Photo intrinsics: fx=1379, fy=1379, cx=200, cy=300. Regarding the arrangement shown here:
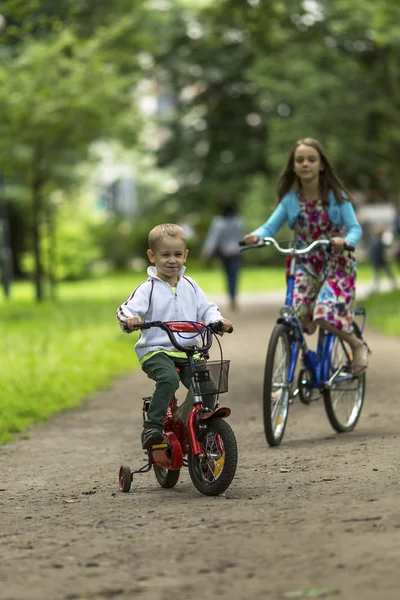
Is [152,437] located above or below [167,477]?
above

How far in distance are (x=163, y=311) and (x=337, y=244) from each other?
6.50ft

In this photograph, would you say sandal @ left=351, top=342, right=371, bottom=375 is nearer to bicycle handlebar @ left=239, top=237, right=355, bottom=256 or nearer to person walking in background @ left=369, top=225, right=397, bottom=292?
bicycle handlebar @ left=239, top=237, right=355, bottom=256

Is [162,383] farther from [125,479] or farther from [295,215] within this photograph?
[295,215]

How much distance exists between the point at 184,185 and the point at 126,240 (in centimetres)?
332

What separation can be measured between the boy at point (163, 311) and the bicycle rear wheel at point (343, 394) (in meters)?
2.15

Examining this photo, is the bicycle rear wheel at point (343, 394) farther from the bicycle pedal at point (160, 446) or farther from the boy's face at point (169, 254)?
the boy's face at point (169, 254)

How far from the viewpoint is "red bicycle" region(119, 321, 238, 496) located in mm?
6137

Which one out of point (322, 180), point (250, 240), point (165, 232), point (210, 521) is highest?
point (322, 180)

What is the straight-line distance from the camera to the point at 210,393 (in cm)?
629

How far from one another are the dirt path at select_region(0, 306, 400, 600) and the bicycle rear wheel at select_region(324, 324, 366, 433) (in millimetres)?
91

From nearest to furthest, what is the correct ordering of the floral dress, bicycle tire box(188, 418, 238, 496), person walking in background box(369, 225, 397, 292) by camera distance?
bicycle tire box(188, 418, 238, 496)
the floral dress
person walking in background box(369, 225, 397, 292)

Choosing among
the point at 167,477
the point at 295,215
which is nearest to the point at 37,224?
the point at 295,215

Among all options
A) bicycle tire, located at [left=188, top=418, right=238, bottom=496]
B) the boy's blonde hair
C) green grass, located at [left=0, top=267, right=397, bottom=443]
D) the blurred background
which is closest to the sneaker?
bicycle tire, located at [left=188, top=418, right=238, bottom=496]

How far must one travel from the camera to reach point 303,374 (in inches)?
327
